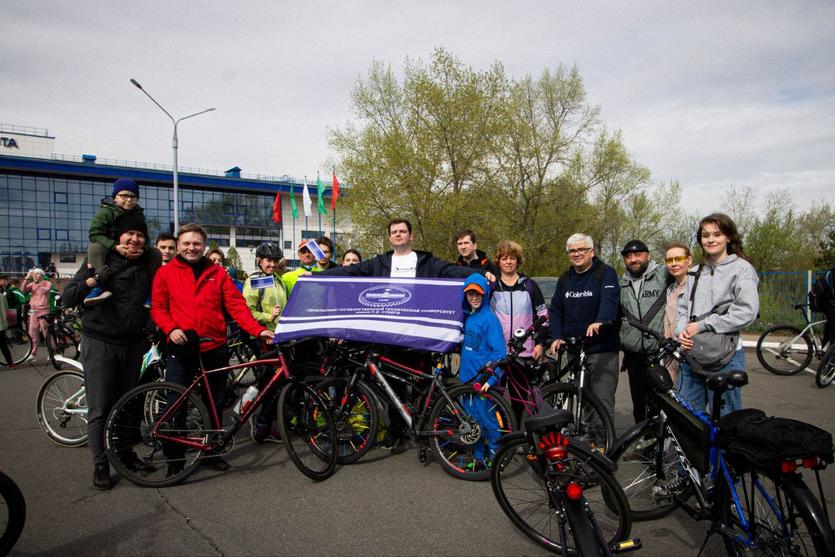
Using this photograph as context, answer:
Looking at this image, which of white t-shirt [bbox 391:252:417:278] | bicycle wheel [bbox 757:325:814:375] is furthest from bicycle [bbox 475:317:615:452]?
bicycle wheel [bbox 757:325:814:375]

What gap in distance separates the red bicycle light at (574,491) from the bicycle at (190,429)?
2.38 m

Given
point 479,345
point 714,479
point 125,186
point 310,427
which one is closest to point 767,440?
point 714,479

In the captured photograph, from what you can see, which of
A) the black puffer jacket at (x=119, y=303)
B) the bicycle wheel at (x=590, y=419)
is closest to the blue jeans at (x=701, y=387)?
the bicycle wheel at (x=590, y=419)

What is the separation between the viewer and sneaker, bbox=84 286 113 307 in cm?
436

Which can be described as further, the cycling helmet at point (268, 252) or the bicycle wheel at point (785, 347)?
the bicycle wheel at point (785, 347)

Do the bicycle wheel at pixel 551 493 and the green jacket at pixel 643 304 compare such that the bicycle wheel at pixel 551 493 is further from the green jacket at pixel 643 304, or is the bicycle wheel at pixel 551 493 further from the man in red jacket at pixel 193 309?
the man in red jacket at pixel 193 309

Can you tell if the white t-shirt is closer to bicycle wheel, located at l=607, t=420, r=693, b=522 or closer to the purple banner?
the purple banner

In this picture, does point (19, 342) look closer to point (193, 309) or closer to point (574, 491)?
point (193, 309)

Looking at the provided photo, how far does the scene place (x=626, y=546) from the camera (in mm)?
2857

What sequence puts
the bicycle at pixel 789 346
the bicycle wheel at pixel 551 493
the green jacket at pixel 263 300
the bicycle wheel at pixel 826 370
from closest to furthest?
1. the bicycle wheel at pixel 551 493
2. the green jacket at pixel 263 300
3. the bicycle wheel at pixel 826 370
4. the bicycle at pixel 789 346

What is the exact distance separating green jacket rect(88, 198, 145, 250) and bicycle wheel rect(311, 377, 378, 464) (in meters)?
2.30

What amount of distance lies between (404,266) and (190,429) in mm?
2481

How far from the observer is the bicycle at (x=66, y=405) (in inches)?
211

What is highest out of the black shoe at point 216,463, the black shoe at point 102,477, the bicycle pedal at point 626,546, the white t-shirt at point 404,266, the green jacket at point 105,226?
the green jacket at point 105,226
